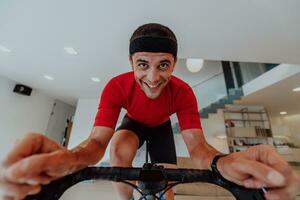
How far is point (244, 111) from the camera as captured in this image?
5844mm

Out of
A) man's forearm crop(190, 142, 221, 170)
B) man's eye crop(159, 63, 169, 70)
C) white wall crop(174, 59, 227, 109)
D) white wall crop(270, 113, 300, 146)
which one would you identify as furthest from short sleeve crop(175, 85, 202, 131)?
white wall crop(270, 113, 300, 146)

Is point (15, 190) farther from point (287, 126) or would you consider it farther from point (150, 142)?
point (287, 126)

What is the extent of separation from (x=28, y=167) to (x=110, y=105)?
2.24 feet

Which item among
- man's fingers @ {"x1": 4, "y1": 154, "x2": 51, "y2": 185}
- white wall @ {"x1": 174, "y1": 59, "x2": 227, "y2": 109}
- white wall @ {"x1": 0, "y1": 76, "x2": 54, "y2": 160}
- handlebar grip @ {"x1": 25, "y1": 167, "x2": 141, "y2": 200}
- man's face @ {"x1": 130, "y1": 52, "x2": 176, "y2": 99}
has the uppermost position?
white wall @ {"x1": 174, "y1": 59, "x2": 227, "y2": 109}

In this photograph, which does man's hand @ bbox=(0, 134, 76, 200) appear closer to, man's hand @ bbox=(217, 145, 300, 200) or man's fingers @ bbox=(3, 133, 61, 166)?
man's fingers @ bbox=(3, 133, 61, 166)

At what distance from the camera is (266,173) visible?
1.11 feet

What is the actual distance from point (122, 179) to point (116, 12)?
231cm

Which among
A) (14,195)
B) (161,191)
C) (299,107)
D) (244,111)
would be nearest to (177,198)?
(161,191)

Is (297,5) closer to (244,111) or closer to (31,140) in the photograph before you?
(31,140)

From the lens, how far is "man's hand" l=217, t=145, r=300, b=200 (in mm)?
338

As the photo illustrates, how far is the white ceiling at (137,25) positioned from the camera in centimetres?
215

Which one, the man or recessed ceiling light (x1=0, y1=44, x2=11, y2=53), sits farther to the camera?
recessed ceiling light (x1=0, y1=44, x2=11, y2=53)

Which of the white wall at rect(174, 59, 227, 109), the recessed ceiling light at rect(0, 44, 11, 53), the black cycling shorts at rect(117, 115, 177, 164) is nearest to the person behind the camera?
the black cycling shorts at rect(117, 115, 177, 164)

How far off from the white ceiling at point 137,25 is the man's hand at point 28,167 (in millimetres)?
2166
